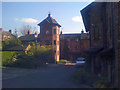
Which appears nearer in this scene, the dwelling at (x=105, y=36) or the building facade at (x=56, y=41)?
the dwelling at (x=105, y=36)

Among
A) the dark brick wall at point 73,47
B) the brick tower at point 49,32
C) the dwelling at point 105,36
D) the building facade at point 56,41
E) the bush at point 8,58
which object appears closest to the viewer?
the dwelling at point 105,36

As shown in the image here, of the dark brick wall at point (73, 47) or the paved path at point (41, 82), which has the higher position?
the dark brick wall at point (73, 47)

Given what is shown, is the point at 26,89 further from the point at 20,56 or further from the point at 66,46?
the point at 66,46

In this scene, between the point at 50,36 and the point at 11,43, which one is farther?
the point at 50,36

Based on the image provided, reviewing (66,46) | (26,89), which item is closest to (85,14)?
(26,89)

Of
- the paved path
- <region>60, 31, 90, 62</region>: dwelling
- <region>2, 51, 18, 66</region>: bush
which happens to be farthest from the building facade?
the paved path

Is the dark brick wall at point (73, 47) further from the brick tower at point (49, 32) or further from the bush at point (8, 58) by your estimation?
the bush at point (8, 58)

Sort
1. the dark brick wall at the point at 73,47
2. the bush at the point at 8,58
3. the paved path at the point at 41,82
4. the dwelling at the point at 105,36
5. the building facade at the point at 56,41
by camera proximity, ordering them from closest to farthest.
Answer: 1. the dwelling at the point at 105,36
2. the paved path at the point at 41,82
3. the bush at the point at 8,58
4. the building facade at the point at 56,41
5. the dark brick wall at the point at 73,47

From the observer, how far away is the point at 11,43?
119 ft

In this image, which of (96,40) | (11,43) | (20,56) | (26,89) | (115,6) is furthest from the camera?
(11,43)

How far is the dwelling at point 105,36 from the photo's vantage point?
9.24 m

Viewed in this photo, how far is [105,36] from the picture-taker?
12562 mm

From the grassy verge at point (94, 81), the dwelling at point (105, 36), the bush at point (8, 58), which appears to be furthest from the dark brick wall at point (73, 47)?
the grassy verge at point (94, 81)

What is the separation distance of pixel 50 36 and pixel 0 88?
29.2 metres
